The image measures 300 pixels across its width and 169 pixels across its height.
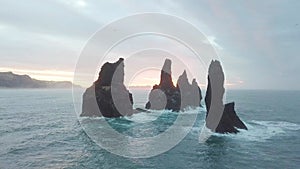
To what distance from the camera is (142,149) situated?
56.1 metres

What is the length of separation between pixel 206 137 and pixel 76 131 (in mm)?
36168

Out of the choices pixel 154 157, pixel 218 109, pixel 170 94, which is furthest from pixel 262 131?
pixel 170 94

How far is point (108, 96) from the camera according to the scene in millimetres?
99125

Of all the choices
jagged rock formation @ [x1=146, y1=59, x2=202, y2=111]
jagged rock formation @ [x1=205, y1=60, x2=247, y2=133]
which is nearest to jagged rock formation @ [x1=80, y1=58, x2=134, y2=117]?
jagged rock formation @ [x1=146, y1=59, x2=202, y2=111]

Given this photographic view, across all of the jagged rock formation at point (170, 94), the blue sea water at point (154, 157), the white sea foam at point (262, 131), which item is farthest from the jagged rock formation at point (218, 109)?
the jagged rock formation at point (170, 94)

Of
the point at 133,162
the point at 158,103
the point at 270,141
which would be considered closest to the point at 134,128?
the point at 133,162

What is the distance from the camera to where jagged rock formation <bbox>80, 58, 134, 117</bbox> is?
9812 centimetres

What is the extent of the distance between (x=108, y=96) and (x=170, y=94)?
36.5m

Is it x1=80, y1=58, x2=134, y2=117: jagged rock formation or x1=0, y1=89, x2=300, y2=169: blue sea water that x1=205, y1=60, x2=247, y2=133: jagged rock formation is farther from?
x1=80, y1=58, x2=134, y2=117: jagged rock formation

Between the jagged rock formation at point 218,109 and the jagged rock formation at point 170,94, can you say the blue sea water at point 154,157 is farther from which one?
the jagged rock formation at point 170,94

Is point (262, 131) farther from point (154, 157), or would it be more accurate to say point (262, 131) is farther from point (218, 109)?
point (154, 157)

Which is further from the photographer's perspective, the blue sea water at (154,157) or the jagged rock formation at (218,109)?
the jagged rock formation at (218,109)

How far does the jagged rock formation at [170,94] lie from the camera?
124 m

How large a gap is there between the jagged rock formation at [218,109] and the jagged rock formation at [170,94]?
122 feet
